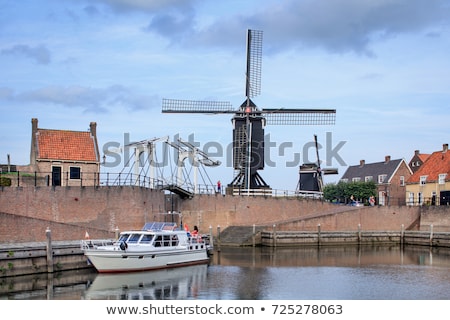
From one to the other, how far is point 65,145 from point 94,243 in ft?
51.4

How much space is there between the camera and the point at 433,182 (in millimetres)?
62469

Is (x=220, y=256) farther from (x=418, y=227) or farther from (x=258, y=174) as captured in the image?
(x=418, y=227)

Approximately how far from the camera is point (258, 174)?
55.5 m

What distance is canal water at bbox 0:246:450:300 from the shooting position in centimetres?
Answer: 2561

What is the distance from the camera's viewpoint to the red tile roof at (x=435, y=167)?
6158 cm

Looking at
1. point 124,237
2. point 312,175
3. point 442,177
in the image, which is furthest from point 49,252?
point 442,177

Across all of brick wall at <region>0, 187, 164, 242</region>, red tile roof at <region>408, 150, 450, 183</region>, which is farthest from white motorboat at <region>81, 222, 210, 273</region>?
red tile roof at <region>408, 150, 450, 183</region>

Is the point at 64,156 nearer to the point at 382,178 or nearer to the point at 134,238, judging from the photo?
the point at 134,238

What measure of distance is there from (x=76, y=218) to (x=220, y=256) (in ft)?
29.9

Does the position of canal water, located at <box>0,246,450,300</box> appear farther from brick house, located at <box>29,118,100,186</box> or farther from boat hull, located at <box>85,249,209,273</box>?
brick house, located at <box>29,118,100,186</box>

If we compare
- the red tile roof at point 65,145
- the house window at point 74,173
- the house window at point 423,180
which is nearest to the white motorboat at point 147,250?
the house window at point 74,173

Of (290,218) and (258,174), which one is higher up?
(258,174)
